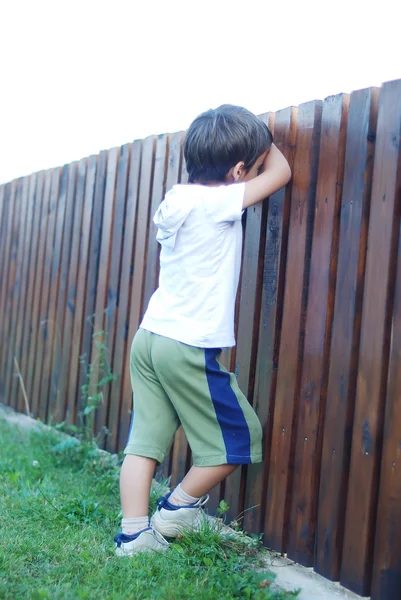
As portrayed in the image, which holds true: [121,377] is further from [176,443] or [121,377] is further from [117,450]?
[176,443]

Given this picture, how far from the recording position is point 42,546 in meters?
2.77

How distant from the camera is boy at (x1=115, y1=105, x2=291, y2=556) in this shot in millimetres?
2756

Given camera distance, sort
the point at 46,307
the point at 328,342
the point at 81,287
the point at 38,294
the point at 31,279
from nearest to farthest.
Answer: the point at 328,342 → the point at 81,287 → the point at 46,307 → the point at 38,294 → the point at 31,279

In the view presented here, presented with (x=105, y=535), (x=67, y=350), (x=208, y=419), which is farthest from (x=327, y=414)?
(x=67, y=350)

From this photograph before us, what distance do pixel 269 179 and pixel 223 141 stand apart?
9.2 inches

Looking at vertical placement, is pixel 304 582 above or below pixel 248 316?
below

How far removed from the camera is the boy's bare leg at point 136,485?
9.20ft

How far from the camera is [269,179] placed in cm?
280

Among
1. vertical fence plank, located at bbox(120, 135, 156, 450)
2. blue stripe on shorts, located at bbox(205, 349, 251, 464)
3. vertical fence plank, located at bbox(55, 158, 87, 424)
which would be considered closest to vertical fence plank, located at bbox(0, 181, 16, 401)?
vertical fence plank, located at bbox(55, 158, 87, 424)

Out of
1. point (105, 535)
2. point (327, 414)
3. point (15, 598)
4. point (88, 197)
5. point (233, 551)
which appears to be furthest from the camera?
point (88, 197)

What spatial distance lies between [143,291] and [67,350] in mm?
1208

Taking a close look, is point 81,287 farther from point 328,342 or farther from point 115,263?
point 328,342

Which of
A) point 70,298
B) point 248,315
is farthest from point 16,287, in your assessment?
point 248,315

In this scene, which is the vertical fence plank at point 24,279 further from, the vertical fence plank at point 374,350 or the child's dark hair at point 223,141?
the vertical fence plank at point 374,350
